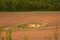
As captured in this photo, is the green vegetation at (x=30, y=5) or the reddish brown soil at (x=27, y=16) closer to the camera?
the reddish brown soil at (x=27, y=16)

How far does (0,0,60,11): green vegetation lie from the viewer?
237 cm

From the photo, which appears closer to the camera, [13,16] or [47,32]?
[47,32]

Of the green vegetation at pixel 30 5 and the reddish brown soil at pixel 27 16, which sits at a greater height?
the green vegetation at pixel 30 5

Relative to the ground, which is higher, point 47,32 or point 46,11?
point 47,32

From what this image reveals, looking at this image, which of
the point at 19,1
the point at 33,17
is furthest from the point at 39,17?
the point at 19,1

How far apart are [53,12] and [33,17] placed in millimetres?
327

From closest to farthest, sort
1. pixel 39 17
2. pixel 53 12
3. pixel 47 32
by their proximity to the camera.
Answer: pixel 47 32 < pixel 39 17 < pixel 53 12

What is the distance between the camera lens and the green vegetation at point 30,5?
237 centimetres

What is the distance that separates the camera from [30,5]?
2.38 metres

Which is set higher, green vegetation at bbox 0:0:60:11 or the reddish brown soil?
green vegetation at bbox 0:0:60:11

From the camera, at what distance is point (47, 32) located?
1.18 metres

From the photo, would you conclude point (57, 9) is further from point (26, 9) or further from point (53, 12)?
point (26, 9)

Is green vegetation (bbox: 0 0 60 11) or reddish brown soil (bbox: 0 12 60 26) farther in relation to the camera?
green vegetation (bbox: 0 0 60 11)

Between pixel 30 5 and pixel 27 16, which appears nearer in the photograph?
pixel 27 16
